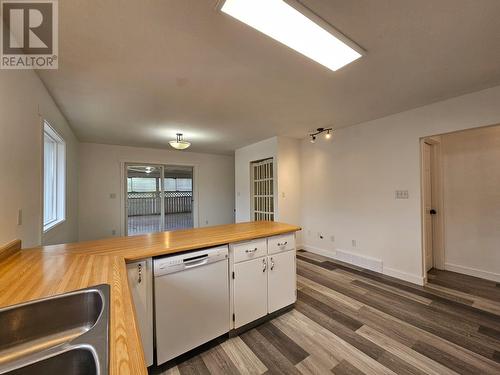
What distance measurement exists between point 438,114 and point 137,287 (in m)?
3.82

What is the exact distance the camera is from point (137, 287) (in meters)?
1.44

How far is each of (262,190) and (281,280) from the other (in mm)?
2937

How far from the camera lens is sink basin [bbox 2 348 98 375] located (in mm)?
612

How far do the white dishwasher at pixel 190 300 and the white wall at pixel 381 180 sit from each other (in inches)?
107

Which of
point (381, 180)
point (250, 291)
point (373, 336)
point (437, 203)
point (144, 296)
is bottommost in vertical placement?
point (373, 336)

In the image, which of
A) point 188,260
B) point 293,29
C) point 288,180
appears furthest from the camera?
point 288,180

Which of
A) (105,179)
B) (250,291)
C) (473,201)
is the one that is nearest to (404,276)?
(473,201)

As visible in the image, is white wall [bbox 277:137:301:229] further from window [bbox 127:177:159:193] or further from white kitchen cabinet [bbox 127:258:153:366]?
window [bbox 127:177:159:193]

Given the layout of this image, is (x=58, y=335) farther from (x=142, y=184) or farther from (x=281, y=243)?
(x=142, y=184)

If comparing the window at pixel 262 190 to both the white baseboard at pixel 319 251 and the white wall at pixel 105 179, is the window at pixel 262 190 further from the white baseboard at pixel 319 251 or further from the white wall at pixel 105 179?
the white wall at pixel 105 179

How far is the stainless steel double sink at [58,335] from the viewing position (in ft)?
2.00

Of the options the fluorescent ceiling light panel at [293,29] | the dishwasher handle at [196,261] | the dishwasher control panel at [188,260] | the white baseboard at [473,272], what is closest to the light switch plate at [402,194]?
the white baseboard at [473,272]

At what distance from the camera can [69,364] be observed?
2.10 ft

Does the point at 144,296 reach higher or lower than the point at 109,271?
lower
